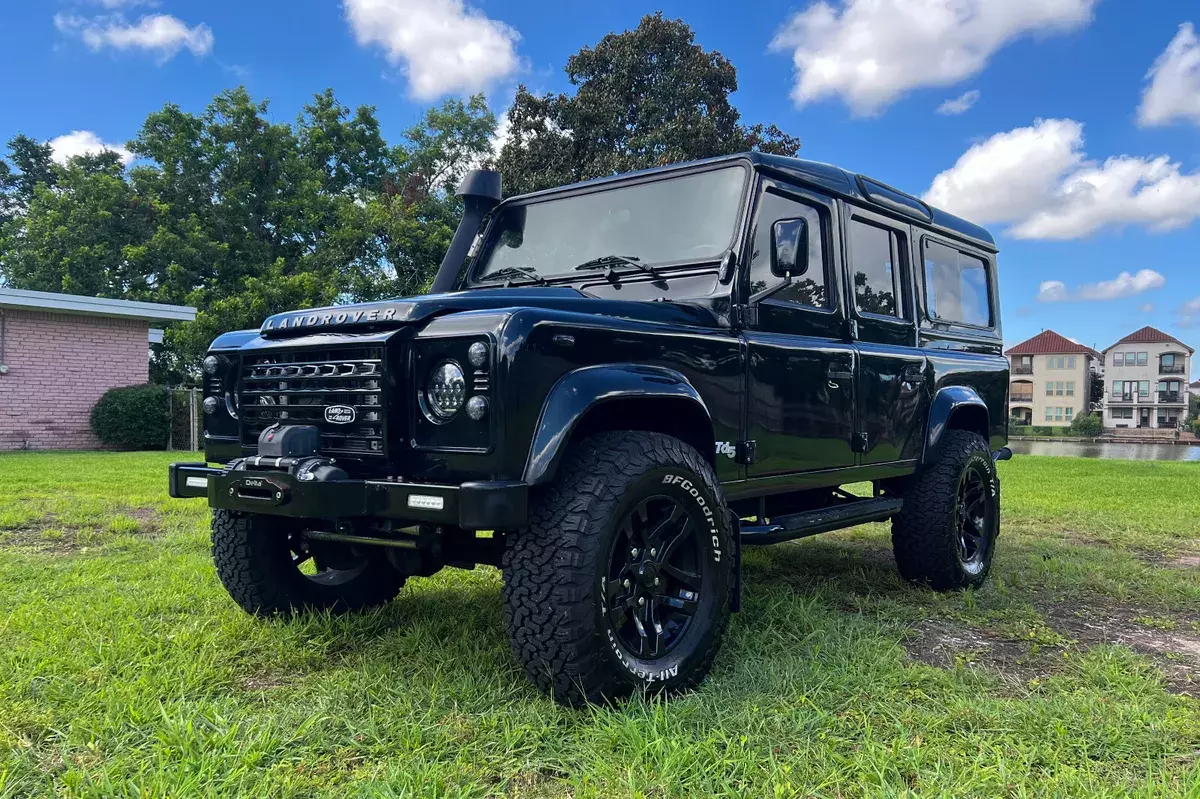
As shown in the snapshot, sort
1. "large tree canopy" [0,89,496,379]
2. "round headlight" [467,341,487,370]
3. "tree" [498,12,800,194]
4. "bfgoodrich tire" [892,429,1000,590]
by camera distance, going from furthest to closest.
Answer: "large tree canopy" [0,89,496,379] < "tree" [498,12,800,194] < "bfgoodrich tire" [892,429,1000,590] < "round headlight" [467,341,487,370]

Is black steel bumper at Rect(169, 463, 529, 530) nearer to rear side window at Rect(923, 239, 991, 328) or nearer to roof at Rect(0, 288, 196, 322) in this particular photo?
rear side window at Rect(923, 239, 991, 328)

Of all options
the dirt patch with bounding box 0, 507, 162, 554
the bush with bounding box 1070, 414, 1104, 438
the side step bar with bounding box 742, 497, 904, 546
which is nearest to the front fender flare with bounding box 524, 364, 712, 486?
the side step bar with bounding box 742, 497, 904, 546

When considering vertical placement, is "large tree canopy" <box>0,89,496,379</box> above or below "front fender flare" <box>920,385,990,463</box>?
above

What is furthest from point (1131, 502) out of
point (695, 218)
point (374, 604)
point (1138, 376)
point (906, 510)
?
point (1138, 376)

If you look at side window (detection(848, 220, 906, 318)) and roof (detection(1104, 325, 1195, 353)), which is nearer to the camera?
side window (detection(848, 220, 906, 318))

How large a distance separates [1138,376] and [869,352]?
74.6m

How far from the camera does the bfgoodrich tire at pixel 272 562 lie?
12.2 ft

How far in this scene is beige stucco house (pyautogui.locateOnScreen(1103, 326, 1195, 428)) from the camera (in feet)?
217

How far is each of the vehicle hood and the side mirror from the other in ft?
1.22

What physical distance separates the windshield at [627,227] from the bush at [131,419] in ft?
47.9

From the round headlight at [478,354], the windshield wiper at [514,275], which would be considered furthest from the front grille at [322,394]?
the windshield wiper at [514,275]

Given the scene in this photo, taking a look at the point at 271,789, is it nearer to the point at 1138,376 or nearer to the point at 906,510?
the point at 906,510

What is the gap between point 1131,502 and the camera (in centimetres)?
951

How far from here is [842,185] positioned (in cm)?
452
